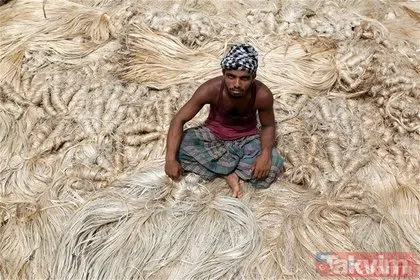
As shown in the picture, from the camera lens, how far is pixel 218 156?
3.51m

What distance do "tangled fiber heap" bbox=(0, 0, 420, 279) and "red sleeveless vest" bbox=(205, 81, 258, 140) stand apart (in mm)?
255

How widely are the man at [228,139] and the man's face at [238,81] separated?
0.05m

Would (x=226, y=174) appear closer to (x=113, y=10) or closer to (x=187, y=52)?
(x=187, y=52)

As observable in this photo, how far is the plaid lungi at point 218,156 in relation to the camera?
348 cm

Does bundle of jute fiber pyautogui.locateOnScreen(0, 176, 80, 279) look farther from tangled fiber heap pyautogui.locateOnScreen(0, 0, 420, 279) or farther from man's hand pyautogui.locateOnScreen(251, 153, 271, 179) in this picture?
man's hand pyautogui.locateOnScreen(251, 153, 271, 179)

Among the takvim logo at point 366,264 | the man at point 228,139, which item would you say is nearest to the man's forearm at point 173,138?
the man at point 228,139

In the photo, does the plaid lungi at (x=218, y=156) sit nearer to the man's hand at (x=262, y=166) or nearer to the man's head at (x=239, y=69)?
the man's hand at (x=262, y=166)

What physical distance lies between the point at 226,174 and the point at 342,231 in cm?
67

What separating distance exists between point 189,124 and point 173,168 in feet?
1.68

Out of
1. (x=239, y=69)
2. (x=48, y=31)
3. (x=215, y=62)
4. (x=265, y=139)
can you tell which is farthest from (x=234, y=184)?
(x=48, y=31)

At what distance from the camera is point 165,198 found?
11.3ft

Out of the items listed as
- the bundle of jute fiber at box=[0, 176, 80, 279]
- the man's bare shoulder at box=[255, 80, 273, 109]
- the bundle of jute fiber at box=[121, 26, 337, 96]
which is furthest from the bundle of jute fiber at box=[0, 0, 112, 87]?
the man's bare shoulder at box=[255, 80, 273, 109]

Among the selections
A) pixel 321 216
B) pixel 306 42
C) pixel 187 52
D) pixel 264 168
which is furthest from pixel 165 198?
pixel 306 42

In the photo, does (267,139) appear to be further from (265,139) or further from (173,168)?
(173,168)
